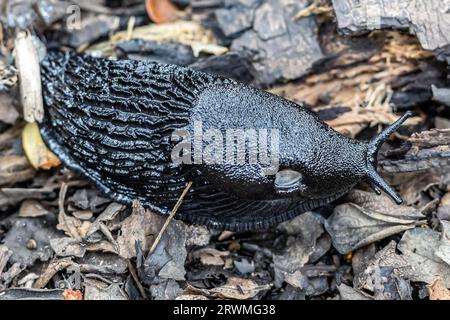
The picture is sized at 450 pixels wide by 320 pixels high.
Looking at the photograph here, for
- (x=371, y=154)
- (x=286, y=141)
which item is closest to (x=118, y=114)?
(x=286, y=141)

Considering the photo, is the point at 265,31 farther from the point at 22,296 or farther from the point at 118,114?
the point at 22,296

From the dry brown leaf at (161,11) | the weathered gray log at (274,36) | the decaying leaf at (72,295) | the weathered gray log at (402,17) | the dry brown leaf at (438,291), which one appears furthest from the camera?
the dry brown leaf at (161,11)

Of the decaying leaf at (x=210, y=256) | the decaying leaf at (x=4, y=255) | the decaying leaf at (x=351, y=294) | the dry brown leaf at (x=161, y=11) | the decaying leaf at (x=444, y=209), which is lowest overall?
the decaying leaf at (x=210, y=256)

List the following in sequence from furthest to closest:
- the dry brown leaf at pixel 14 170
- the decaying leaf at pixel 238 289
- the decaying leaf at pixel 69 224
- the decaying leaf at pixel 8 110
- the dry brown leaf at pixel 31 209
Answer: the decaying leaf at pixel 8 110, the dry brown leaf at pixel 14 170, the dry brown leaf at pixel 31 209, the decaying leaf at pixel 69 224, the decaying leaf at pixel 238 289

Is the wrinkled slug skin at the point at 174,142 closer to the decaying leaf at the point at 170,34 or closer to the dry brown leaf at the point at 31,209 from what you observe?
the dry brown leaf at the point at 31,209

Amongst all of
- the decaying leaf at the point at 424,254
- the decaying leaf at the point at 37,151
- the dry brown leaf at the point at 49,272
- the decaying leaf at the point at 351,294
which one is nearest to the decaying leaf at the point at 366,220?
the decaying leaf at the point at 424,254

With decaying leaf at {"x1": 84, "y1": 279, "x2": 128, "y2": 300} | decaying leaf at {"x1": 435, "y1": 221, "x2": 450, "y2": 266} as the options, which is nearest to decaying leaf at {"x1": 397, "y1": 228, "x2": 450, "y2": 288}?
A: decaying leaf at {"x1": 435, "y1": 221, "x2": 450, "y2": 266}

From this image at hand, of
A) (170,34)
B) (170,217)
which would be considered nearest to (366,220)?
(170,217)
